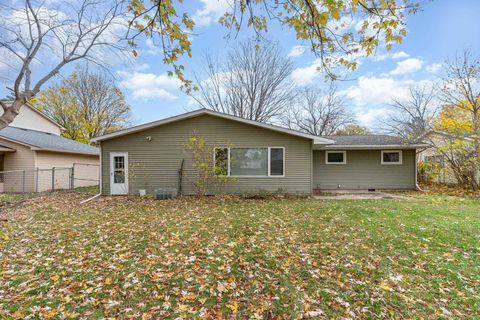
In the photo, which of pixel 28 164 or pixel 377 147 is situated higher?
Result: pixel 377 147

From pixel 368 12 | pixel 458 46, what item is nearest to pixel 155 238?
pixel 368 12

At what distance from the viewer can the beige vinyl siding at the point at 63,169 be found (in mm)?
12977

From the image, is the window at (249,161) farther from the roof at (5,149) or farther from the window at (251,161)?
the roof at (5,149)

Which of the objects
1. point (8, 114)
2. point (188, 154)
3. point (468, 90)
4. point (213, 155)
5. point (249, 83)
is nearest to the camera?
point (8, 114)

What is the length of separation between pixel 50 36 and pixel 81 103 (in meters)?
19.0

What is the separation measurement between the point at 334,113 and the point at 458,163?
1420 centimetres

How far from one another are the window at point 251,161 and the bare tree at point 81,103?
1894cm

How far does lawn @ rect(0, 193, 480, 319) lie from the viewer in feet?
8.94

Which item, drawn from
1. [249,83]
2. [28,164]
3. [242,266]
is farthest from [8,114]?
[249,83]

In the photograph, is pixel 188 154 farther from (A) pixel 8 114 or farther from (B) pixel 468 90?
(B) pixel 468 90

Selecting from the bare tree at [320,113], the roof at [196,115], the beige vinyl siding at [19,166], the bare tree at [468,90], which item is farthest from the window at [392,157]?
the beige vinyl siding at [19,166]

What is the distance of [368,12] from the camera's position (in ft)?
10.8

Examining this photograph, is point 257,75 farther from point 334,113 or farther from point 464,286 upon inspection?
point 464,286

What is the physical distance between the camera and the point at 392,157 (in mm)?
12945
